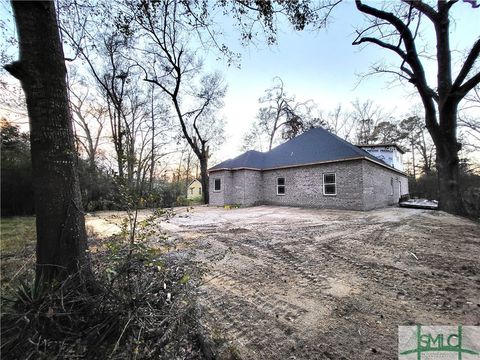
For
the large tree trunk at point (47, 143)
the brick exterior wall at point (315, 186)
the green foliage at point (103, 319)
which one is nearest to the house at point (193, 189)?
the brick exterior wall at point (315, 186)

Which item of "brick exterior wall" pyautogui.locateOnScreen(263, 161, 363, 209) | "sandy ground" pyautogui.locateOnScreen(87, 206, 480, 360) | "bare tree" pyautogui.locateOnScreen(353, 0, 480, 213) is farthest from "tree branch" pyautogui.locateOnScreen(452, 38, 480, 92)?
"sandy ground" pyautogui.locateOnScreen(87, 206, 480, 360)

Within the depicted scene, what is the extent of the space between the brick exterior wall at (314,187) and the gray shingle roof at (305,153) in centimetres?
40

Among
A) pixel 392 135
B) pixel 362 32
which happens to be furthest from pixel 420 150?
pixel 362 32

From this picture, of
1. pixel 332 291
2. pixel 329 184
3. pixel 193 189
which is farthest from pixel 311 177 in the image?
pixel 193 189

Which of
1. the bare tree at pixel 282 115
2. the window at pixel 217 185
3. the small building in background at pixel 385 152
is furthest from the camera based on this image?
the bare tree at pixel 282 115

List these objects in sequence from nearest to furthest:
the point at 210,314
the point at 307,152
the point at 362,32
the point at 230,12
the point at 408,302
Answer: the point at 210,314 < the point at 408,302 < the point at 230,12 < the point at 362,32 < the point at 307,152

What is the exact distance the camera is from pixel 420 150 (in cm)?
2694

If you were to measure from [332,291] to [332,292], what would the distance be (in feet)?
0.09

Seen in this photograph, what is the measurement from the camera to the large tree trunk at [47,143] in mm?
2033

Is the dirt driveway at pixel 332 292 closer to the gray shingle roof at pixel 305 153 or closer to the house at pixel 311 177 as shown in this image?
the house at pixel 311 177

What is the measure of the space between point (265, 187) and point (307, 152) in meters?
4.13

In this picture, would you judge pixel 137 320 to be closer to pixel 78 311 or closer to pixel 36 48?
pixel 78 311
